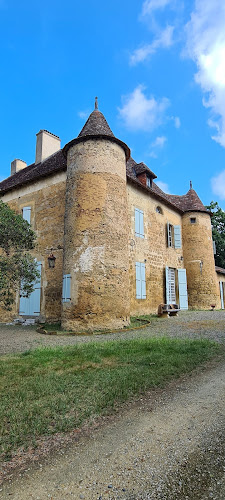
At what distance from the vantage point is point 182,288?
54.4 ft

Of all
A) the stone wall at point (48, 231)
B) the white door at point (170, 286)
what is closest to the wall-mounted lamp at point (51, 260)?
the stone wall at point (48, 231)

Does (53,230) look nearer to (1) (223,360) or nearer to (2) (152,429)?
(1) (223,360)

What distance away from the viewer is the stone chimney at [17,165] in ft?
63.7

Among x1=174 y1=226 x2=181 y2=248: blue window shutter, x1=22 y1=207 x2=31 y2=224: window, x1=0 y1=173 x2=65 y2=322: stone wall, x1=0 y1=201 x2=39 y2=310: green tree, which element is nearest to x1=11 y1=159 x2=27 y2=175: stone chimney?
x1=0 y1=173 x2=65 y2=322: stone wall

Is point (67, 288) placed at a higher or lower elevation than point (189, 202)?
lower

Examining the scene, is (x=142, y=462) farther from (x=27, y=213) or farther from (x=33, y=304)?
(x=27, y=213)

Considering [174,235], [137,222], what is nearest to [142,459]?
[137,222]

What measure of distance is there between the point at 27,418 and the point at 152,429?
1229 mm

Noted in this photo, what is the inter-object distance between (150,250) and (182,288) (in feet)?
12.2

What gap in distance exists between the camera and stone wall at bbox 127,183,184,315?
13.3 meters

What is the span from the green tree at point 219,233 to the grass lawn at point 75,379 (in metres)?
22.8

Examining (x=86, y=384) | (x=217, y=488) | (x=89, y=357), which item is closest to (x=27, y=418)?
(x=86, y=384)

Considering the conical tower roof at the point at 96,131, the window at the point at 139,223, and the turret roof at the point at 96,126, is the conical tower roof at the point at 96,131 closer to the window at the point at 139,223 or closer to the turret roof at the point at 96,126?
the turret roof at the point at 96,126

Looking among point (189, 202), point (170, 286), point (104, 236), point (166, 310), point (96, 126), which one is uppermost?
point (96, 126)
